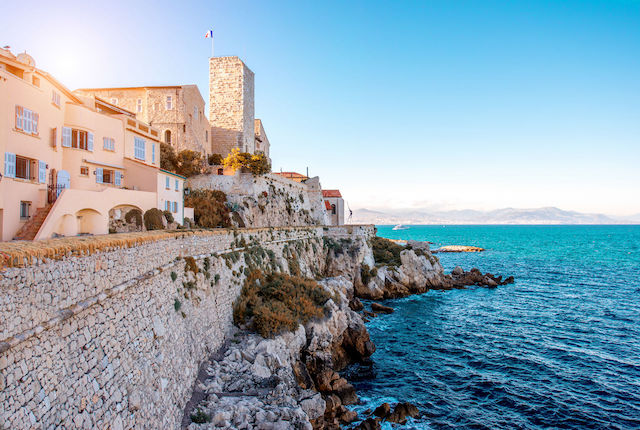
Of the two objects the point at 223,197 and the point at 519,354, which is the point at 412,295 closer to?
the point at 519,354

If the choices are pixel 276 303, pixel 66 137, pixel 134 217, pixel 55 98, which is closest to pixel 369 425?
pixel 276 303

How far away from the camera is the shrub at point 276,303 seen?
1766 centimetres

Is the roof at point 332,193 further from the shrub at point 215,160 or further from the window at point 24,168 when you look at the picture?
the window at point 24,168

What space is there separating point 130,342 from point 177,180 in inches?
729

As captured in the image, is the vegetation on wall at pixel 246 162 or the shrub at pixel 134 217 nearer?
the shrub at pixel 134 217

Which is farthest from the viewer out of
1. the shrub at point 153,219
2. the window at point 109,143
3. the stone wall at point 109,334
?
the shrub at point 153,219

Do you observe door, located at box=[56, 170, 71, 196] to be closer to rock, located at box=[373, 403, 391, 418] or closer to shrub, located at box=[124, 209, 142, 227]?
shrub, located at box=[124, 209, 142, 227]

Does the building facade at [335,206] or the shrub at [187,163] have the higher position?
the shrub at [187,163]

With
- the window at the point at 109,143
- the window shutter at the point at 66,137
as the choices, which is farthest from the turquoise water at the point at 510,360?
the window shutter at the point at 66,137

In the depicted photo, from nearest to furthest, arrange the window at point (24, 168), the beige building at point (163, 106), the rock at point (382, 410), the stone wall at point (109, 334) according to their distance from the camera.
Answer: the stone wall at point (109, 334) < the window at point (24, 168) < the rock at point (382, 410) < the beige building at point (163, 106)

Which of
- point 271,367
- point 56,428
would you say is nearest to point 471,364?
point 271,367

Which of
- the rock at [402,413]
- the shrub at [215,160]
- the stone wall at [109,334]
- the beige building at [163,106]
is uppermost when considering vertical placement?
the beige building at [163,106]

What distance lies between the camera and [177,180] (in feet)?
85.8

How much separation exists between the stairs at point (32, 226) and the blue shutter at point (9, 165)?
71.6 inches
